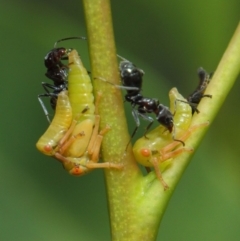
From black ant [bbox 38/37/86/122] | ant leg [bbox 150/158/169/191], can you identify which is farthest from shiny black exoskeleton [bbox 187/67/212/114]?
black ant [bbox 38/37/86/122]

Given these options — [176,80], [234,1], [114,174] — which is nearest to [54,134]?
[114,174]

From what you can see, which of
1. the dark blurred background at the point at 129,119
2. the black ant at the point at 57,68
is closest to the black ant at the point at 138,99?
the black ant at the point at 57,68

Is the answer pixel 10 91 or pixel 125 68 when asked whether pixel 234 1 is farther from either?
pixel 125 68

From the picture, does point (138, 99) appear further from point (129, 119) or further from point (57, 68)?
point (129, 119)

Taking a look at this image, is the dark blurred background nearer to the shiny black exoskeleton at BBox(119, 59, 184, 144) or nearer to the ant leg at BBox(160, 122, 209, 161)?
the shiny black exoskeleton at BBox(119, 59, 184, 144)

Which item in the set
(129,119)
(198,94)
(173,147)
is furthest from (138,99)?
(129,119)

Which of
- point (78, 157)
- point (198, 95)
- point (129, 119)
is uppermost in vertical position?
point (198, 95)

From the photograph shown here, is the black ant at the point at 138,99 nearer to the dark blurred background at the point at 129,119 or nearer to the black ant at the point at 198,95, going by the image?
the black ant at the point at 198,95
